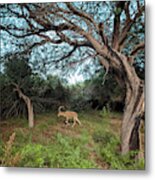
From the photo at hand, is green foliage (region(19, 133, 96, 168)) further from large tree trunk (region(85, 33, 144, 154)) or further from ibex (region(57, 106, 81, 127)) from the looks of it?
large tree trunk (region(85, 33, 144, 154))

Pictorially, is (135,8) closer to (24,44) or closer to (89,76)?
(89,76)

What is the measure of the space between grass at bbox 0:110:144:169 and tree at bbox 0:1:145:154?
82 mm

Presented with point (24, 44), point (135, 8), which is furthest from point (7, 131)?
point (135, 8)

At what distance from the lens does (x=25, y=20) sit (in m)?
2.46

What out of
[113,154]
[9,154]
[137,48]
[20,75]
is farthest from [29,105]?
[137,48]

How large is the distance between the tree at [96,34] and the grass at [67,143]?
8 cm

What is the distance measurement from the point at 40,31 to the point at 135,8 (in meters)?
0.54

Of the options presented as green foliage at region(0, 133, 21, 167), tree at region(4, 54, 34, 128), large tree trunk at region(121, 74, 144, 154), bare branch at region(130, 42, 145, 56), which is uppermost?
bare branch at region(130, 42, 145, 56)

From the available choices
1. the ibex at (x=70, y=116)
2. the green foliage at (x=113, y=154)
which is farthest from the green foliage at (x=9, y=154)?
the green foliage at (x=113, y=154)

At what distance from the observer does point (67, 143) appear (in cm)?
240

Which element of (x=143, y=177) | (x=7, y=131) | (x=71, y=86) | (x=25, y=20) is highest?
(x=25, y=20)

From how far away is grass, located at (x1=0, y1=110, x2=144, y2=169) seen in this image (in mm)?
2365

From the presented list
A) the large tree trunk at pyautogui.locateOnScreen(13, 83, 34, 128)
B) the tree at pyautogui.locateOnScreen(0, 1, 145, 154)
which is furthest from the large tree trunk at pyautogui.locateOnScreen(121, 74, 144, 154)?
the large tree trunk at pyautogui.locateOnScreen(13, 83, 34, 128)

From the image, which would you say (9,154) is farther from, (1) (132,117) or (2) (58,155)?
(1) (132,117)
